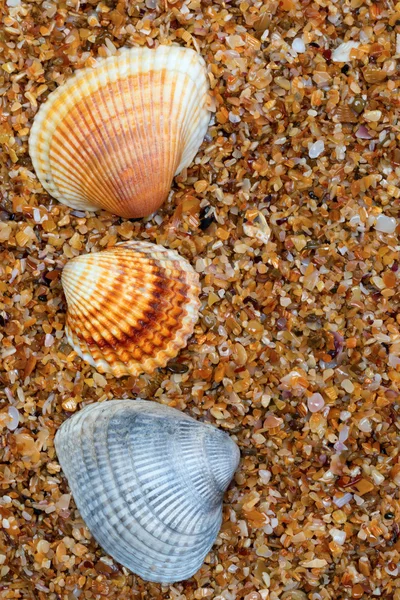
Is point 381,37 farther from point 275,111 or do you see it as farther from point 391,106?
point 275,111

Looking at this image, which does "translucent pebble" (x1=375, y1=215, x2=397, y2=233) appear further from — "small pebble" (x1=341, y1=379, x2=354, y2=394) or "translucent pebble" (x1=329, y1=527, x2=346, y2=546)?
"translucent pebble" (x1=329, y1=527, x2=346, y2=546)

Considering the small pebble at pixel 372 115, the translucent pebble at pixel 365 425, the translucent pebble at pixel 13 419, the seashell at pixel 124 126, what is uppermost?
the small pebble at pixel 372 115

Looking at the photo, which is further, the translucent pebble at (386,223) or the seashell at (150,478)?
the translucent pebble at (386,223)

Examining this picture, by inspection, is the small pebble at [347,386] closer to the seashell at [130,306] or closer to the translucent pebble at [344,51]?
the seashell at [130,306]

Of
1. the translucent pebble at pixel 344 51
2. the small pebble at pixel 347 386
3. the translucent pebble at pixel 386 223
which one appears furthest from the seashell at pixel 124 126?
the small pebble at pixel 347 386

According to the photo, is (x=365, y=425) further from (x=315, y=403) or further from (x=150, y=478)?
(x=150, y=478)

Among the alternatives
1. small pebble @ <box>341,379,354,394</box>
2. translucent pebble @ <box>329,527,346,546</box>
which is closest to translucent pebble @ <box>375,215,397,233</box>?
small pebble @ <box>341,379,354,394</box>

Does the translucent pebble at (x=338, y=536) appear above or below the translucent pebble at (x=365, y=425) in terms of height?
below
